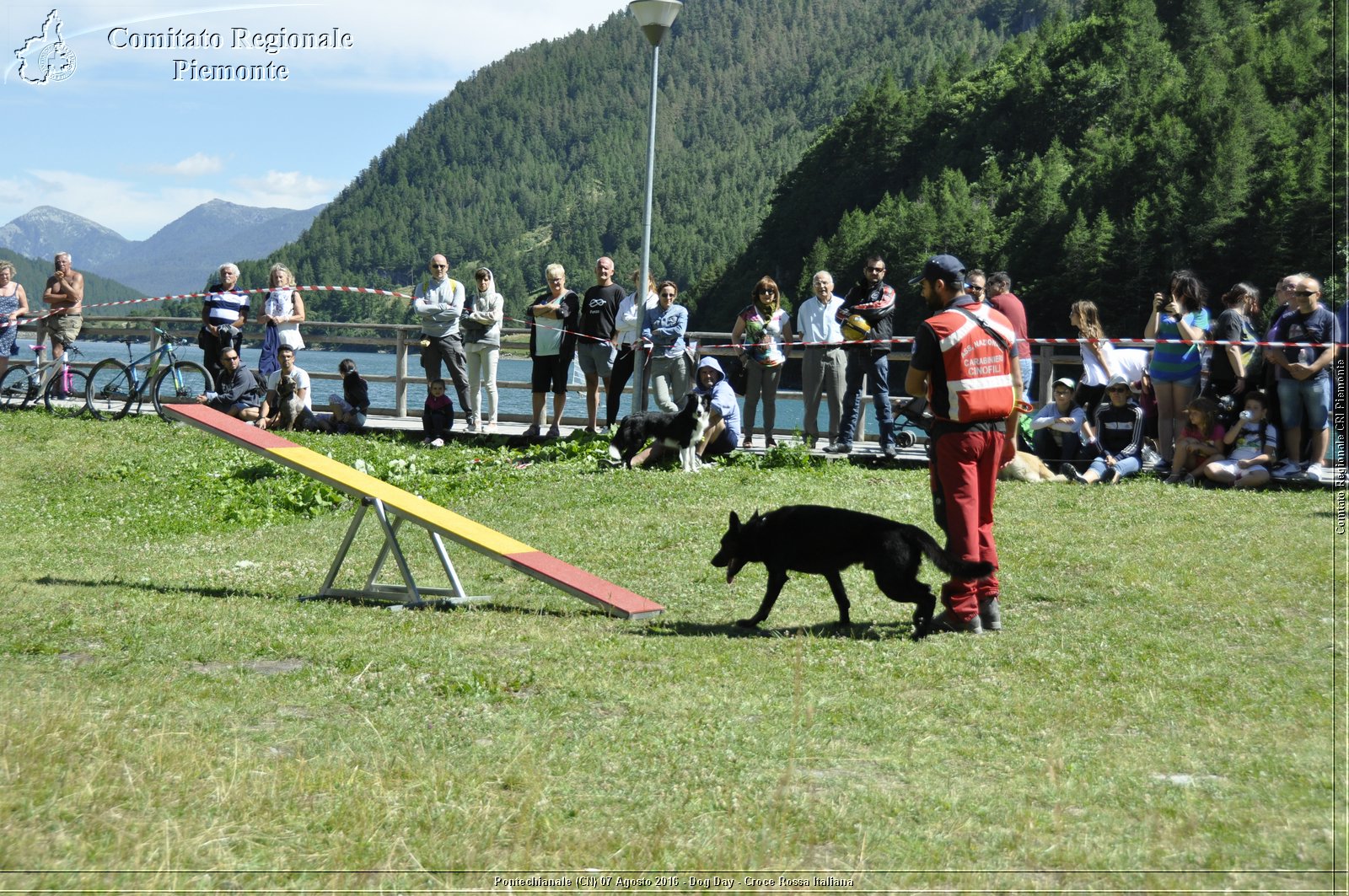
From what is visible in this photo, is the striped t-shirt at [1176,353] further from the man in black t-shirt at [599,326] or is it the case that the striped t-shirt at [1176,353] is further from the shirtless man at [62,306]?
the shirtless man at [62,306]

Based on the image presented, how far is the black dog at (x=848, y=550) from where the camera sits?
7309 mm

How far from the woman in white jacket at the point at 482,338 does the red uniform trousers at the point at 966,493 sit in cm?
1052

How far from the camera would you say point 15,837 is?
4.00m

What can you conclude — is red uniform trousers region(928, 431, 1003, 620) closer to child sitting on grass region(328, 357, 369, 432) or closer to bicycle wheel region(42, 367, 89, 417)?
child sitting on grass region(328, 357, 369, 432)

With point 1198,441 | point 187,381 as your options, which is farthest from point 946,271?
point 187,381

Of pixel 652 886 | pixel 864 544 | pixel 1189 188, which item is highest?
pixel 1189 188

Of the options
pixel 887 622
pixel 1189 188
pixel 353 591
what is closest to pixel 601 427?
pixel 353 591

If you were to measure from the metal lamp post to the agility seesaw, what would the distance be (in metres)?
6.76

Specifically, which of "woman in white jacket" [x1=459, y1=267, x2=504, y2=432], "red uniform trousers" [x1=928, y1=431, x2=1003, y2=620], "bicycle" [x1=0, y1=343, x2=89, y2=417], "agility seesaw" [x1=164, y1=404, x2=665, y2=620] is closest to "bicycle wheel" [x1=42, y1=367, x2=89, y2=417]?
"bicycle" [x1=0, y1=343, x2=89, y2=417]

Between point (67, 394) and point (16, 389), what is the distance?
1.51 metres

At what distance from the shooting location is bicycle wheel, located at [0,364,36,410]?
795 inches

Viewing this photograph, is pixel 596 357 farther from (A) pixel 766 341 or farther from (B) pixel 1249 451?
(B) pixel 1249 451

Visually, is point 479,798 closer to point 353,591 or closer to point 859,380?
point 353,591

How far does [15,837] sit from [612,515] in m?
8.61
